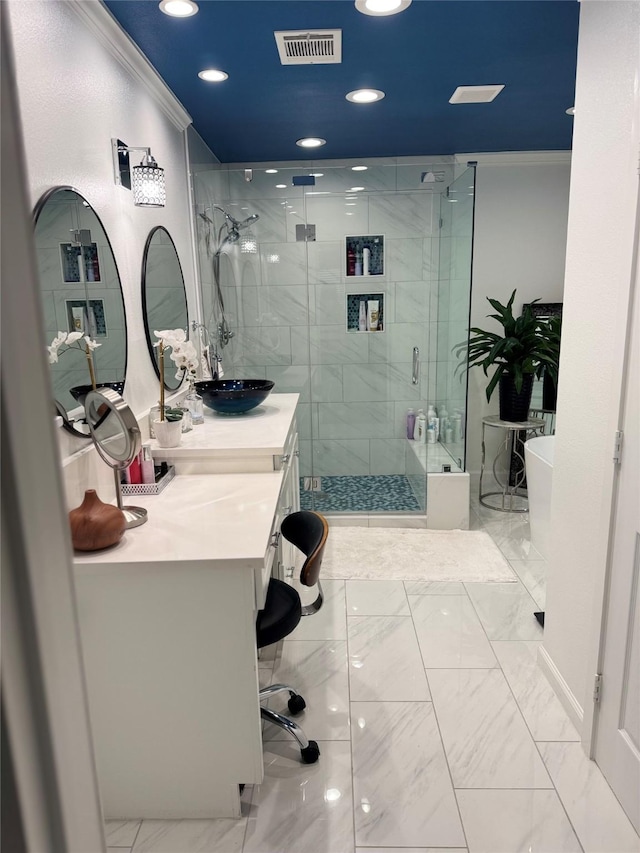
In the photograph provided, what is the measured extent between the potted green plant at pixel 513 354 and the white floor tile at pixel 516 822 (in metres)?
2.81

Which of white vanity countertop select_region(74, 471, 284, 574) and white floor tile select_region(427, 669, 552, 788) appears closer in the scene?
white vanity countertop select_region(74, 471, 284, 574)

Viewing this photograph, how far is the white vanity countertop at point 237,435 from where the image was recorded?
2.41m

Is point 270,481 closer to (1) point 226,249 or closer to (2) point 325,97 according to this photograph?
(2) point 325,97

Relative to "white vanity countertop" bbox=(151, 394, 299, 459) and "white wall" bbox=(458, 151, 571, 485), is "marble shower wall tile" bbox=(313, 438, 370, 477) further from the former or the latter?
"white vanity countertop" bbox=(151, 394, 299, 459)

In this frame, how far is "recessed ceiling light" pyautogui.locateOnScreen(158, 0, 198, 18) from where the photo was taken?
2027 millimetres

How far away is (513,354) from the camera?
415cm

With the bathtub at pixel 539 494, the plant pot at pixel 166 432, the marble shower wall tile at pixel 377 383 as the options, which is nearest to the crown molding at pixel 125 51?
the plant pot at pixel 166 432

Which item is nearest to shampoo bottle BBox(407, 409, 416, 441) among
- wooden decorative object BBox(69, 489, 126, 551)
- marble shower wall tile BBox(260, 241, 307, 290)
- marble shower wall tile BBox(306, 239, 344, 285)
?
marble shower wall tile BBox(306, 239, 344, 285)

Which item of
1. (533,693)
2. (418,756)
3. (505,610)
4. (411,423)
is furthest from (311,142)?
(418,756)

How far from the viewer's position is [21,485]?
345 millimetres

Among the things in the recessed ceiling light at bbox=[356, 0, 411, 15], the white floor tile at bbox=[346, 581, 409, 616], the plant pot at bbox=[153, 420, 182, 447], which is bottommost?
the white floor tile at bbox=[346, 581, 409, 616]

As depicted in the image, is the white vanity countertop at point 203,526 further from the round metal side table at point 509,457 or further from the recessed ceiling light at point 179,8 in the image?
the round metal side table at point 509,457

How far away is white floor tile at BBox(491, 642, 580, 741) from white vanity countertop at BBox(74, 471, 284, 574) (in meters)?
1.26

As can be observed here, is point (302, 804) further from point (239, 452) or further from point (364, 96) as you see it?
point (364, 96)
